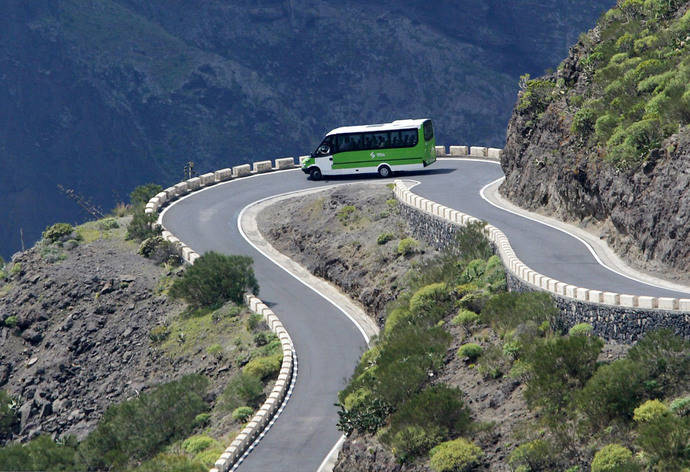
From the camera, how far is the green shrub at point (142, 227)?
62781 millimetres

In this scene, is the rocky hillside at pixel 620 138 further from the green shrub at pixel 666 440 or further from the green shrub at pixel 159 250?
the green shrub at pixel 159 250

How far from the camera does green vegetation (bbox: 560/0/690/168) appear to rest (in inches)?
1735

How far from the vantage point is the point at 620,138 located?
150 feet

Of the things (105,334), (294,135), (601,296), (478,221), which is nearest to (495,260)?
(478,221)

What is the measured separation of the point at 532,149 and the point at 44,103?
12071cm

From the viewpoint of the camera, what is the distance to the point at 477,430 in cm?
3275

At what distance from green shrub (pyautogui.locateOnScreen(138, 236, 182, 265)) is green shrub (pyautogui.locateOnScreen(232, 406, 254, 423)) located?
19.6 meters

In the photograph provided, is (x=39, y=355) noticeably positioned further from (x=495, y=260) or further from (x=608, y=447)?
(x=608, y=447)

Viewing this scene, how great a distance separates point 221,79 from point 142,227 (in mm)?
106161

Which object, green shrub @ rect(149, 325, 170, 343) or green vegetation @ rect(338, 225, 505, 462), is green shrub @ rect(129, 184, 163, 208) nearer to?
green shrub @ rect(149, 325, 170, 343)

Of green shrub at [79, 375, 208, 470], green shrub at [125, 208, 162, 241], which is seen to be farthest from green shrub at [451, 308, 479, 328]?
green shrub at [125, 208, 162, 241]

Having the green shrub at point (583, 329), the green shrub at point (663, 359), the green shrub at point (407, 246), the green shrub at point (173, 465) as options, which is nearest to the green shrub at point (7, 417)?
the green shrub at point (173, 465)

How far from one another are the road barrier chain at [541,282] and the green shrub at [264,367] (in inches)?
422

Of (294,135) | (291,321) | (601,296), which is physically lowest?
(294,135)
